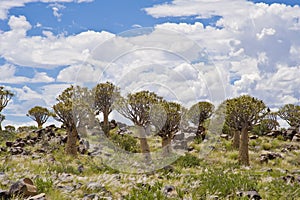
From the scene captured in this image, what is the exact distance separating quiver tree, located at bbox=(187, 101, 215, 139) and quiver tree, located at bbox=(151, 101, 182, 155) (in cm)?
693

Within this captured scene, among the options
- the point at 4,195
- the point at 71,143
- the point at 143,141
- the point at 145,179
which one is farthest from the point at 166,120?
the point at 4,195

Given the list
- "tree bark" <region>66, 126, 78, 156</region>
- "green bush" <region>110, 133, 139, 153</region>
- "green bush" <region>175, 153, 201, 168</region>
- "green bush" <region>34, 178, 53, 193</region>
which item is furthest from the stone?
"green bush" <region>110, 133, 139, 153</region>

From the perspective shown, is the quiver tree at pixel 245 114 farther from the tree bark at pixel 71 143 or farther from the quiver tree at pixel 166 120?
the tree bark at pixel 71 143

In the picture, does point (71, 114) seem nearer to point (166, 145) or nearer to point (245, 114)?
point (166, 145)

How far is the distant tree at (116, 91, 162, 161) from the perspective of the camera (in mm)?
23469

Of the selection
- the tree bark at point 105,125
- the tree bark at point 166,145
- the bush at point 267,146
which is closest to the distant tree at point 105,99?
the tree bark at point 105,125

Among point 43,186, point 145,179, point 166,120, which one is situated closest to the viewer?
point 43,186

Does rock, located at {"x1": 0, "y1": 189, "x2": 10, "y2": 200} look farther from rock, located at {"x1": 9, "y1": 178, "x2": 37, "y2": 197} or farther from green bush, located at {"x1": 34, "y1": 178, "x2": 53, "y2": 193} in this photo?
green bush, located at {"x1": 34, "y1": 178, "x2": 53, "y2": 193}

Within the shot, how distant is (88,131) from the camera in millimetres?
30797

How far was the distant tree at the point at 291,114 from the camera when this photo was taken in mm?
49281

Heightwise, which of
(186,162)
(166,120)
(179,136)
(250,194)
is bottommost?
(250,194)

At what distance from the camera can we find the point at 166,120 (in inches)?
971

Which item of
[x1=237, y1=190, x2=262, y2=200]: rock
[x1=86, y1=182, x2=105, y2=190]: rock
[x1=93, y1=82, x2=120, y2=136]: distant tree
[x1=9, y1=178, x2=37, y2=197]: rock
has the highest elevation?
[x1=93, y1=82, x2=120, y2=136]: distant tree

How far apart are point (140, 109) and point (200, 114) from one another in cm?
1559
